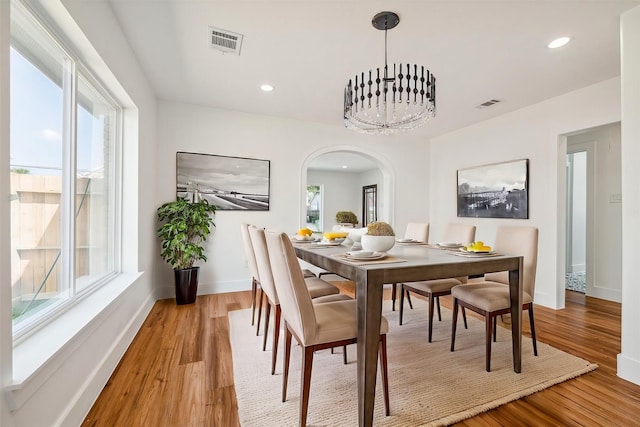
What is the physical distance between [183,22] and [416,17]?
1698 mm

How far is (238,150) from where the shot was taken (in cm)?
408

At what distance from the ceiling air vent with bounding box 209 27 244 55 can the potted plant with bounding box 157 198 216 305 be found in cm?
183

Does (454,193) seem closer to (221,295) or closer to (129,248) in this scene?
(221,295)

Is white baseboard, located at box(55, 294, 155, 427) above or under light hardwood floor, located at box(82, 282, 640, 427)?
above

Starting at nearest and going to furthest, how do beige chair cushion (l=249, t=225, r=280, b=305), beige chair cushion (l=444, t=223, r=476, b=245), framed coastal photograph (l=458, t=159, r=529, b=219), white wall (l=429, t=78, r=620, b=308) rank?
beige chair cushion (l=249, t=225, r=280, b=305) → beige chair cushion (l=444, t=223, r=476, b=245) → white wall (l=429, t=78, r=620, b=308) → framed coastal photograph (l=458, t=159, r=529, b=219)

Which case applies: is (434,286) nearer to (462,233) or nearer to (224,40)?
(462,233)

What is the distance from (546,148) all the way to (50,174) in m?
4.68

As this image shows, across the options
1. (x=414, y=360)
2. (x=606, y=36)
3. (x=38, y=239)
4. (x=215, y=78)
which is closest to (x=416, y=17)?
(x=606, y=36)

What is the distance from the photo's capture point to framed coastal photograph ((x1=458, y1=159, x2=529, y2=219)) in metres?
3.81

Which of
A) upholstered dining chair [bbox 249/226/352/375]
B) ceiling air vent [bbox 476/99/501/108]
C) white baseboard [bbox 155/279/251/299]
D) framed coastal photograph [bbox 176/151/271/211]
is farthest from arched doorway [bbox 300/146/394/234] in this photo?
upholstered dining chair [bbox 249/226/352/375]

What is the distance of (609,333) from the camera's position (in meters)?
2.64

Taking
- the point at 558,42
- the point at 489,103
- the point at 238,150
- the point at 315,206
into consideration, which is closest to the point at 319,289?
the point at 238,150

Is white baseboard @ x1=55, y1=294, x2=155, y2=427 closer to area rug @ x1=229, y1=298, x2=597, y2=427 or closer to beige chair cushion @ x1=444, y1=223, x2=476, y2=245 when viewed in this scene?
area rug @ x1=229, y1=298, x2=597, y2=427

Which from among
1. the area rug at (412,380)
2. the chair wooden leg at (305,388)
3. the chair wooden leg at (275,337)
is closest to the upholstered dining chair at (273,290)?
the chair wooden leg at (275,337)
